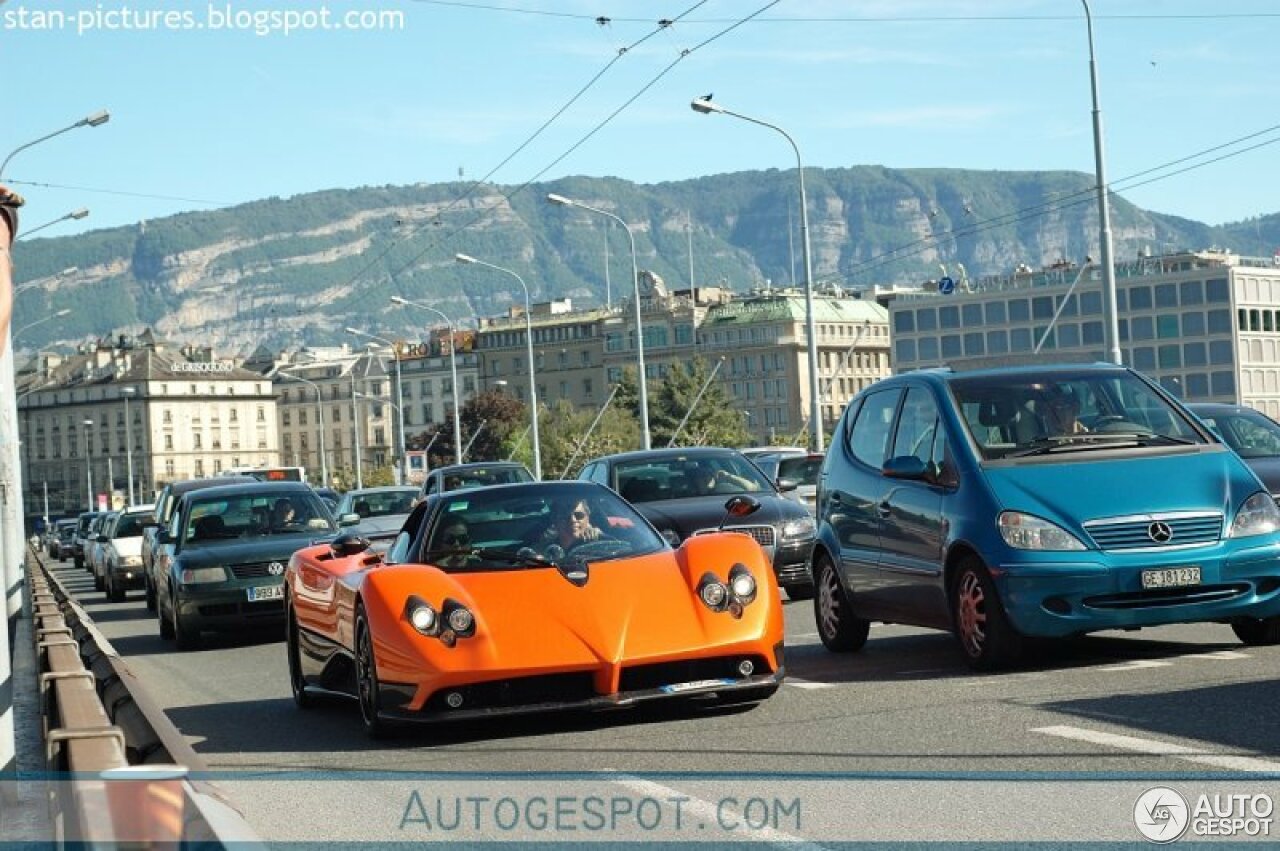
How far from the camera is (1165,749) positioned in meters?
8.45

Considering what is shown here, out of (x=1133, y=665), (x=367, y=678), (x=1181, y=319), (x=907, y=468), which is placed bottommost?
(x=1133, y=665)

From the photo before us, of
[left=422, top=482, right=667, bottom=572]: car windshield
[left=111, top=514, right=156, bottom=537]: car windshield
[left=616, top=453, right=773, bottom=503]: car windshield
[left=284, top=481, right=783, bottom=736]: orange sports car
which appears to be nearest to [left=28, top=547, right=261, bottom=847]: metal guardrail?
[left=284, top=481, right=783, bottom=736]: orange sports car

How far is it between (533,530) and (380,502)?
20429 millimetres

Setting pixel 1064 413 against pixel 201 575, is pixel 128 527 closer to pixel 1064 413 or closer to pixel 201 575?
pixel 201 575

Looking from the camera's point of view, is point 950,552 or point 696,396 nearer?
point 950,552

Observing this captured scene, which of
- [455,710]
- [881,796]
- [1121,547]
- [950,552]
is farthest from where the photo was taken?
[950,552]

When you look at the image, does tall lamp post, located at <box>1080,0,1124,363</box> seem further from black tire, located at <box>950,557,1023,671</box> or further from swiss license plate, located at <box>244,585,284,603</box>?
black tire, located at <box>950,557,1023,671</box>

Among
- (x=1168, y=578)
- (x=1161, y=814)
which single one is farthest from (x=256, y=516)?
(x=1161, y=814)

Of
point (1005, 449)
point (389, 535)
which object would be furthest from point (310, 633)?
point (389, 535)

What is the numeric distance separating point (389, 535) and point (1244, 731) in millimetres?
14605

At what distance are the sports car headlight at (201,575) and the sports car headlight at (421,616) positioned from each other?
37.1 feet

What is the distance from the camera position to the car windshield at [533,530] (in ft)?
37.6

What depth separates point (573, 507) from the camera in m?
12.1

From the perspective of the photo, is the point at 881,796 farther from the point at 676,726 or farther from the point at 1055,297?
the point at 1055,297
